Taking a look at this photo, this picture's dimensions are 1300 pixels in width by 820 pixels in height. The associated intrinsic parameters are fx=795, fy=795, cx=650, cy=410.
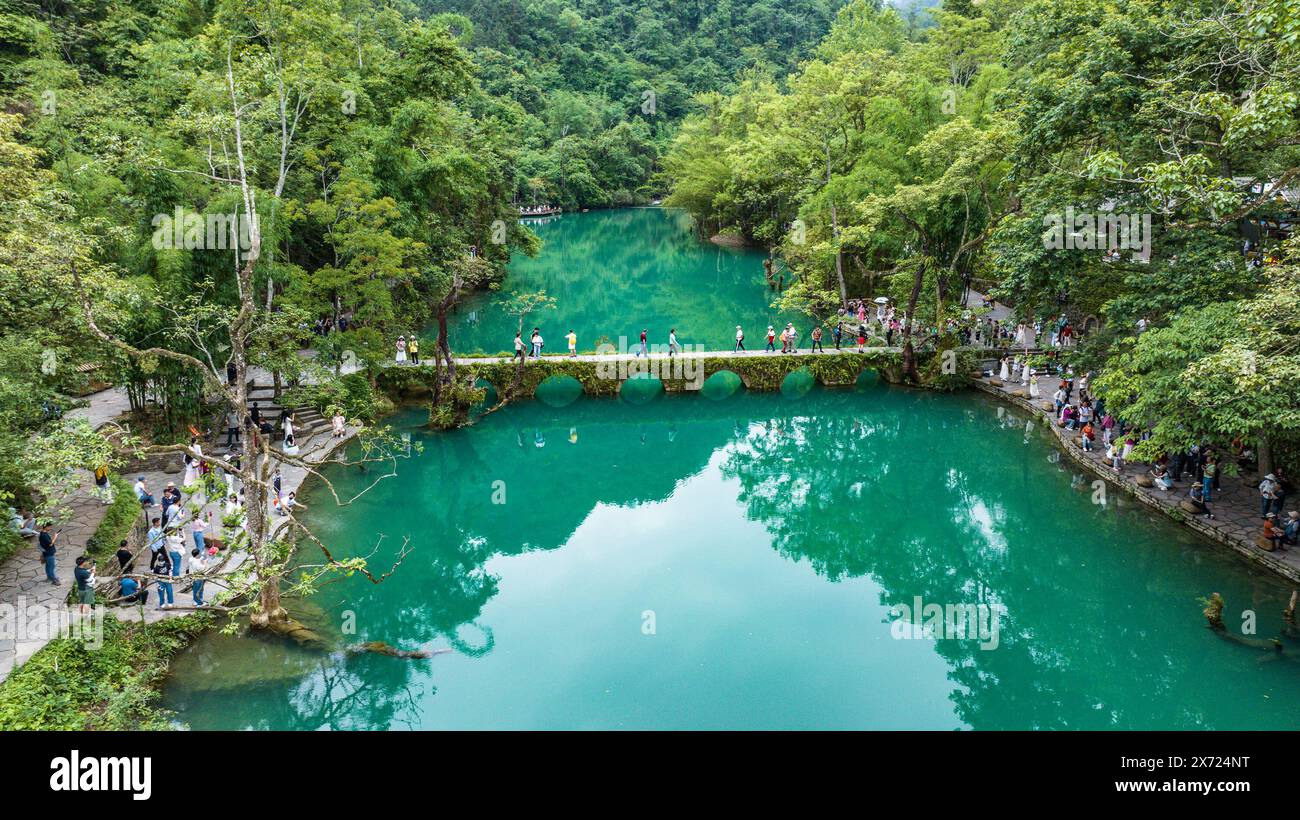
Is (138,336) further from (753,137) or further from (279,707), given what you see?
(753,137)

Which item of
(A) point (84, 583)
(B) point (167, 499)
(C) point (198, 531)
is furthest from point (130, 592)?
(B) point (167, 499)

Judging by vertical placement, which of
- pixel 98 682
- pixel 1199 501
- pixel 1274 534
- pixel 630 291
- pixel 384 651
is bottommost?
pixel 384 651

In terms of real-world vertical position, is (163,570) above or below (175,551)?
below

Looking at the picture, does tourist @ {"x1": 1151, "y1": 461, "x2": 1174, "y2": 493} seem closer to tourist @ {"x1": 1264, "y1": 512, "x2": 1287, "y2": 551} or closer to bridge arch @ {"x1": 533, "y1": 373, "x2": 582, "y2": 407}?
tourist @ {"x1": 1264, "y1": 512, "x2": 1287, "y2": 551}

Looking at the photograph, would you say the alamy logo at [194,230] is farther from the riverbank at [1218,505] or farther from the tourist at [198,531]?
the riverbank at [1218,505]

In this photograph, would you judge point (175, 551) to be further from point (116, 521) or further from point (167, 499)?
point (167, 499)

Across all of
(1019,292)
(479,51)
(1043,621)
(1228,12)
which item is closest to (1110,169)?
(1228,12)

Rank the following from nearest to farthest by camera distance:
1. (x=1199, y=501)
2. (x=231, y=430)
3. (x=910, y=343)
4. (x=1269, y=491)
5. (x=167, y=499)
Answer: (x=1269, y=491) → (x=167, y=499) → (x=1199, y=501) → (x=231, y=430) → (x=910, y=343)
